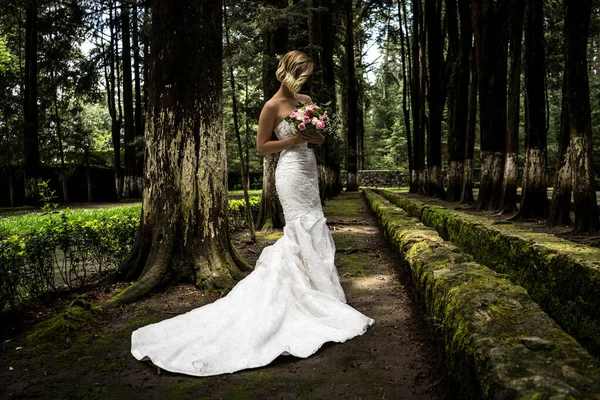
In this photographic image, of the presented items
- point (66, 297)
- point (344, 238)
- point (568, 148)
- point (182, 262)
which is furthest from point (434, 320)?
point (568, 148)

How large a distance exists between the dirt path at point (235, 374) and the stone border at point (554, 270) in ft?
3.83

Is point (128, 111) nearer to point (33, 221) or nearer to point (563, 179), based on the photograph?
point (33, 221)

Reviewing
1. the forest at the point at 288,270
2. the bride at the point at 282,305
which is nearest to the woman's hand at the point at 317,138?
the bride at the point at 282,305

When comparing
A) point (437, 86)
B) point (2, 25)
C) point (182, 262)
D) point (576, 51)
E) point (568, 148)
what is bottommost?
point (182, 262)

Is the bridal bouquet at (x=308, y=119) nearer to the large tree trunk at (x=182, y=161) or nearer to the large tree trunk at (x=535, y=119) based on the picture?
the large tree trunk at (x=182, y=161)

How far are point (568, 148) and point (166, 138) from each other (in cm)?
782

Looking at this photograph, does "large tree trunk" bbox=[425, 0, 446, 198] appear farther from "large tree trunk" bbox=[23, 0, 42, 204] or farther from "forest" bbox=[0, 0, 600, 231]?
"large tree trunk" bbox=[23, 0, 42, 204]

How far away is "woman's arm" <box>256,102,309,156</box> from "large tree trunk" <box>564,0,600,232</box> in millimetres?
6086

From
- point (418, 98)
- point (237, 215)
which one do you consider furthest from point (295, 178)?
point (418, 98)

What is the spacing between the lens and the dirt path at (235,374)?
2.86 meters

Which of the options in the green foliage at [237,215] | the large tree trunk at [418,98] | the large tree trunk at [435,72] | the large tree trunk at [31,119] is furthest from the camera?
the large tree trunk at [418,98]

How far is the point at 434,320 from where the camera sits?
3.26 metres

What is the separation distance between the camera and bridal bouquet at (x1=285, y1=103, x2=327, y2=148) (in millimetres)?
4383

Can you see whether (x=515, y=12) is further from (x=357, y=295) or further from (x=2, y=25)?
(x=2, y=25)
